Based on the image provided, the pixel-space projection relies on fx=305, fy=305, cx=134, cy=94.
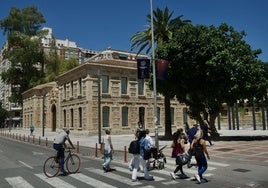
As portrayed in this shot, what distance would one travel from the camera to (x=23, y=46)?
63.8 metres

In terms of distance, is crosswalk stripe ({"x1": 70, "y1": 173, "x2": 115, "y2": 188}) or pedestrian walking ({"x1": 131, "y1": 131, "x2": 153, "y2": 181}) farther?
pedestrian walking ({"x1": 131, "y1": 131, "x2": 153, "y2": 181})

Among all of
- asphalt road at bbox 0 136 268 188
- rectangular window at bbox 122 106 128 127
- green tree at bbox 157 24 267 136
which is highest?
green tree at bbox 157 24 267 136

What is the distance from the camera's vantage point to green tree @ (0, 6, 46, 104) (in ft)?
208

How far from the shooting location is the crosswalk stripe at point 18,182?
389 inches

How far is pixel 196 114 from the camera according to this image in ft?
93.2

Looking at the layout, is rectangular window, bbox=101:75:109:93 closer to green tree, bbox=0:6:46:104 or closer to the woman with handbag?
the woman with handbag

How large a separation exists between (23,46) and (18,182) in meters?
58.1

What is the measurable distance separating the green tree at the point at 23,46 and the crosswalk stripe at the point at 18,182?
55750mm

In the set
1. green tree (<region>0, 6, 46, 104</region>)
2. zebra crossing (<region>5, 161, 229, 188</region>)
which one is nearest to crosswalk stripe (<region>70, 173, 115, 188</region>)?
zebra crossing (<region>5, 161, 229, 188</region>)

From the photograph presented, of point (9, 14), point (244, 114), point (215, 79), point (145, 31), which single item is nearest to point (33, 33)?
point (9, 14)

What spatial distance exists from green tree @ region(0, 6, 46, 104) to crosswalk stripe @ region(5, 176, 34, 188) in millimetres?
55750

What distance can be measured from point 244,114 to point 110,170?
50239 millimetres

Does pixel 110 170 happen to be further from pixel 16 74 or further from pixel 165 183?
pixel 16 74

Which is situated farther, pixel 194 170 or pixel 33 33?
pixel 33 33
